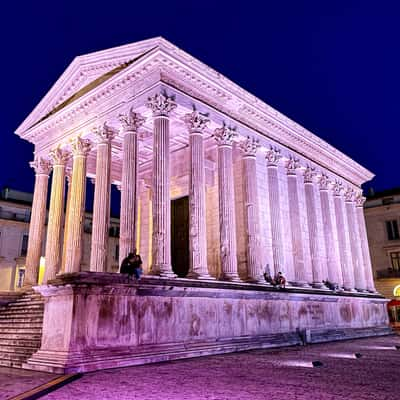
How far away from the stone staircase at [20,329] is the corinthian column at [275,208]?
11548mm

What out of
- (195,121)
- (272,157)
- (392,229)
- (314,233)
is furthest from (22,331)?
(392,229)

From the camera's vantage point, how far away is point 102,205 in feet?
59.0

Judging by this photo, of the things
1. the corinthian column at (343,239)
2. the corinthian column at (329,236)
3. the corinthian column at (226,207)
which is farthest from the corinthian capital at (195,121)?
the corinthian column at (343,239)

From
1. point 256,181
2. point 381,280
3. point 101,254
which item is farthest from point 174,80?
point 381,280

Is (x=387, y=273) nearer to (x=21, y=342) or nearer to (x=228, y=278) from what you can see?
(x=228, y=278)

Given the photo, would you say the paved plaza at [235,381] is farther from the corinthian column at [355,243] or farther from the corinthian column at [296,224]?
the corinthian column at [355,243]

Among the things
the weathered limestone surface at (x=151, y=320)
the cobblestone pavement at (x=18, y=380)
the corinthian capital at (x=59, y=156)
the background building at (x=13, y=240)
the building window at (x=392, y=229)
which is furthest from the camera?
the building window at (x=392, y=229)

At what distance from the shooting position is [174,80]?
696 inches

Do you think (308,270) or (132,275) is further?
(308,270)

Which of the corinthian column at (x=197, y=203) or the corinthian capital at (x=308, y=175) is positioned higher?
the corinthian capital at (x=308, y=175)

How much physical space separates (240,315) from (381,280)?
1260 inches

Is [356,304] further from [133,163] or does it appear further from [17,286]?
[17,286]

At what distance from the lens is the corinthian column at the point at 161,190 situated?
1520 cm

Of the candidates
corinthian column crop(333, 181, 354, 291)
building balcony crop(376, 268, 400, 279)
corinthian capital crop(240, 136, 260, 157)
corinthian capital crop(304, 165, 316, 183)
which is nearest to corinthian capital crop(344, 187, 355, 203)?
corinthian column crop(333, 181, 354, 291)
